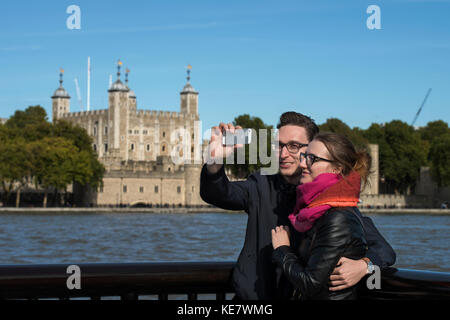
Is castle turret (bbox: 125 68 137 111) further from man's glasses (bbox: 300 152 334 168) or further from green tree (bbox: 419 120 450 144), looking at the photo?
man's glasses (bbox: 300 152 334 168)

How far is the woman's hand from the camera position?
3.23 metres

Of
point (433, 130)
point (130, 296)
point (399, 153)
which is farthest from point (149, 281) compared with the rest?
point (433, 130)

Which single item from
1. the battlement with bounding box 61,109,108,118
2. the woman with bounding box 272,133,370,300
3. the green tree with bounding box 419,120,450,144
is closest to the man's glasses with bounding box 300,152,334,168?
the woman with bounding box 272,133,370,300

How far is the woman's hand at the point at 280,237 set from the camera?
10.6ft

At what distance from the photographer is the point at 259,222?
3510 millimetres

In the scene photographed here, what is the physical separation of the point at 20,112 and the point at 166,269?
82.8 meters

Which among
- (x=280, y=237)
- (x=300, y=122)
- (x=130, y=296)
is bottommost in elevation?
(x=130, y=296)

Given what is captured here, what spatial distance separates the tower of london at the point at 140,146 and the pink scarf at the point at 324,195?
5555 centimetres

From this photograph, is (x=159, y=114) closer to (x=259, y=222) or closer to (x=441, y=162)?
(x=441, y=162)

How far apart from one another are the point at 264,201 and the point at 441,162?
5918 centimetres

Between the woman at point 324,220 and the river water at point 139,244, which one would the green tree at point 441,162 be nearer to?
the river water at point 139,244

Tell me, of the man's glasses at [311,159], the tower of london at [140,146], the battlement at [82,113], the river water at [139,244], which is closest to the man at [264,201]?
the man's glasses at [311,159]
